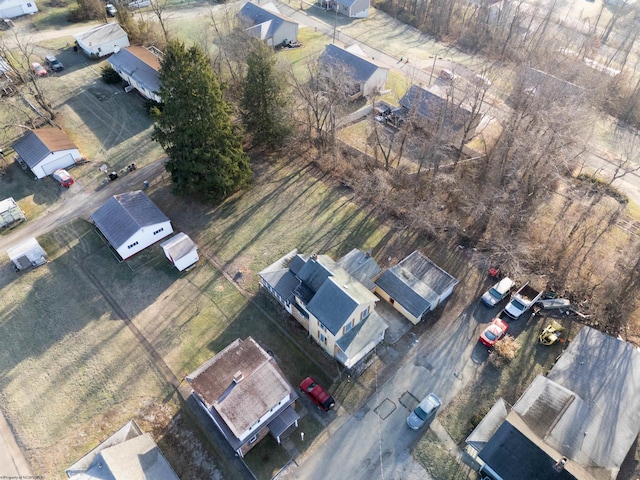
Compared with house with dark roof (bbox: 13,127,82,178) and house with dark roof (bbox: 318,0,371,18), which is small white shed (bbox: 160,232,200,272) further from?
house with dark roof (bbox: 318,0,371,18)

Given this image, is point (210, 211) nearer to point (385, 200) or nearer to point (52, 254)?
point (52, 254)

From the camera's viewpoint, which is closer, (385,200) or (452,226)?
(452,226)

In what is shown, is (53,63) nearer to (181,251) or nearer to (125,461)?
(181,251)

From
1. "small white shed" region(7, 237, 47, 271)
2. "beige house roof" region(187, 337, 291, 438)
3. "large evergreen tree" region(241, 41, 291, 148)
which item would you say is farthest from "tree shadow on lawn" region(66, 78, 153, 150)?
"beige house roof" region(187, 337, 291, 438)

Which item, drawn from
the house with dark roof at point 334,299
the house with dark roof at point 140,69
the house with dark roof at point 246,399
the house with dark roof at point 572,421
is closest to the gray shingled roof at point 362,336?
the house with dark roof at point 334,299

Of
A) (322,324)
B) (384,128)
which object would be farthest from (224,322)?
(384,128)
